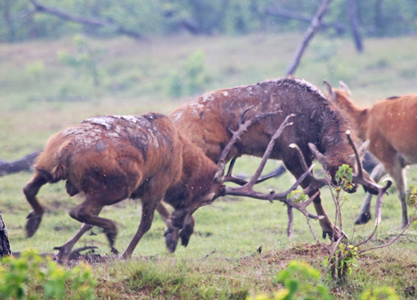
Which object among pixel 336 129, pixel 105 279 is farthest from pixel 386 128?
pixel 105 279

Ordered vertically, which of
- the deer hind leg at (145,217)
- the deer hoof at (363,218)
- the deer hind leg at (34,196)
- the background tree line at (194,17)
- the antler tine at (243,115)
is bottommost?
the background tree line at (194,17)

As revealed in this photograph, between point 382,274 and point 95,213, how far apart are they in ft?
8.89

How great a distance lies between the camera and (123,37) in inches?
1464

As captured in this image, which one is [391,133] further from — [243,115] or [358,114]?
[243,115]

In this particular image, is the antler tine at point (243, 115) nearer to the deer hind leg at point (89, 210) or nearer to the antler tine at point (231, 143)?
the antler tine at point (231, 143)

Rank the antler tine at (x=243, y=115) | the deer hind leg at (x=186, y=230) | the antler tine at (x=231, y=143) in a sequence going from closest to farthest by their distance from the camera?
1. the antler tine at (x=231, y=143)
2. the antler tine at (x=243, y=115)
3. the deer hind leg at (x=186, y=230)

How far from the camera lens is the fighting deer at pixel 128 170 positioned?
5.37m

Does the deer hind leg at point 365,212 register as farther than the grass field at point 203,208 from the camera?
Yes

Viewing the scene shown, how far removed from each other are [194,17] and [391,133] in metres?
31.6

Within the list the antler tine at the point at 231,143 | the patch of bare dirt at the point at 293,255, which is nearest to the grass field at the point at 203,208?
the patch of bare dirt at the point at 293,255

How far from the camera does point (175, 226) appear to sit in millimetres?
6559

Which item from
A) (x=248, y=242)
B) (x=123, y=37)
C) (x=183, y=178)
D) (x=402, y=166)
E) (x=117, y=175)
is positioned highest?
(x=117, y=175)

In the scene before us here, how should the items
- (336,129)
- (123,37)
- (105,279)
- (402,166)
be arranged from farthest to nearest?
(123,37)
(402,166)
(336,129)
(105,279)

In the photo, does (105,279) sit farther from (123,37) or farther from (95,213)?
(123,37)
